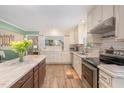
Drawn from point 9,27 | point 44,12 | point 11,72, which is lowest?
point 11,72

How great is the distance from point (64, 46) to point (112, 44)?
20.5 feet

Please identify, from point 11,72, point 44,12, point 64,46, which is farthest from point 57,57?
point 11,72

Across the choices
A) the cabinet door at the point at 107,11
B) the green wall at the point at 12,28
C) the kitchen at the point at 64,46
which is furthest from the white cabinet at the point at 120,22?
the green wall at the point at 12,28

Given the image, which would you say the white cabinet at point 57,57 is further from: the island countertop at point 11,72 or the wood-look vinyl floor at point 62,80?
the island countertop at point 11,72

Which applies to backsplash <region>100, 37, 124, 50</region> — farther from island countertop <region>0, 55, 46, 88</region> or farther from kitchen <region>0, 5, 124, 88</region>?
island countertop <region>0, 55, 46, 88</region>

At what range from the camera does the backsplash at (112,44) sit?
299cm

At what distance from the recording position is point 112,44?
11.4 ft

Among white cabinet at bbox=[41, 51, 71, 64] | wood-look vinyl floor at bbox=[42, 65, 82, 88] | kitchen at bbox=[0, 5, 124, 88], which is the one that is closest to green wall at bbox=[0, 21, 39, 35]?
kitchen at bbox=[0, 5, 124, 88]

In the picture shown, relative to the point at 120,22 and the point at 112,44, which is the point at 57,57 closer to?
the point at 112,44

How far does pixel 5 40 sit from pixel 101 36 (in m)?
4.08

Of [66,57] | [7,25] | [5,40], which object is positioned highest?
[7,25]
